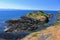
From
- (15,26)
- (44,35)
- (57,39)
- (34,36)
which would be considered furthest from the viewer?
(15,26)

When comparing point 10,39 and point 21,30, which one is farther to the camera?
point 21,30

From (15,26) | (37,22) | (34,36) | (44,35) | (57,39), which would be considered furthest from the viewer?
(37,22)

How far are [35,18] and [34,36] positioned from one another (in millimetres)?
39922

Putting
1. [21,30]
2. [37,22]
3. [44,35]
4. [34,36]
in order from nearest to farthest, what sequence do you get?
[44,35]
[34,36]
[21,30]
[37,22]

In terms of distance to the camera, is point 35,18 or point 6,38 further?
point 35,18

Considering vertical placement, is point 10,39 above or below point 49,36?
below

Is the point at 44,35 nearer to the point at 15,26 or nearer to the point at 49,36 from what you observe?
the point at 49,36

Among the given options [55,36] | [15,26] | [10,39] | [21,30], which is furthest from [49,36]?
[15,26]

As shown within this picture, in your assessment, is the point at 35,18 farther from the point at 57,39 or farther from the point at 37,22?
the point at 57,39

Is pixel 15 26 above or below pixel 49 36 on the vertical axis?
below

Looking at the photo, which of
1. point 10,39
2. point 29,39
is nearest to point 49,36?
point 29,39

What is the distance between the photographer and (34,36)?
46.3 ft

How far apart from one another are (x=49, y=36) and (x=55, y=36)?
0.35 meters

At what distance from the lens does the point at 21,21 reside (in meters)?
52.1
